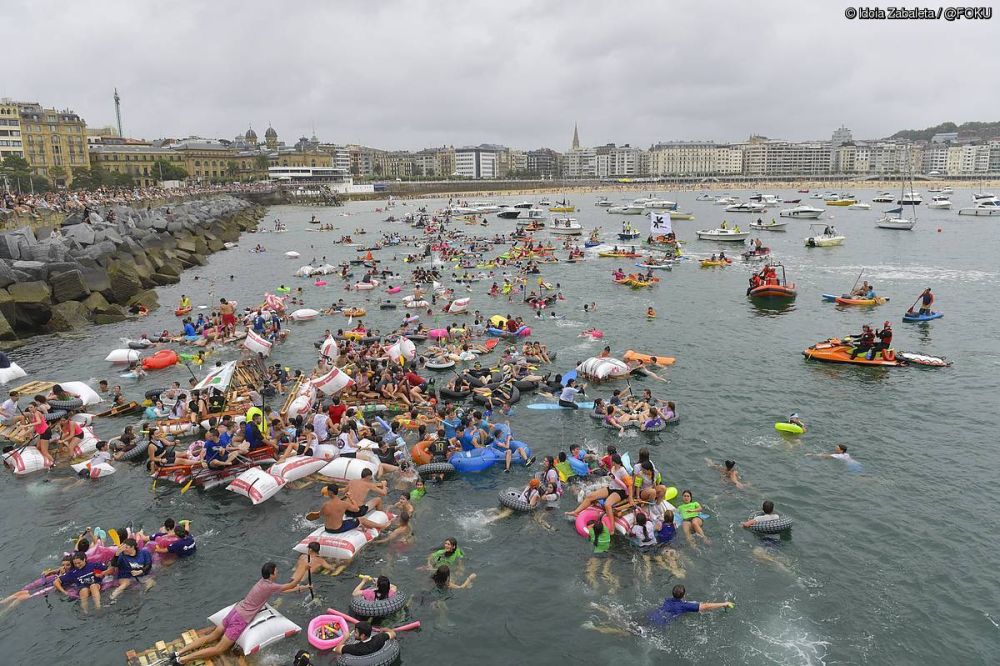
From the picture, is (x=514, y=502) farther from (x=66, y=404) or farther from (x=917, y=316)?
(x=917, y=316)

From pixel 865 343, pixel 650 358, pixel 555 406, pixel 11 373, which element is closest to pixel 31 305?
pixel 11 373

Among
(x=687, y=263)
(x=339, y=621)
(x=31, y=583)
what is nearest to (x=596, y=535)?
(x=339, y=621)

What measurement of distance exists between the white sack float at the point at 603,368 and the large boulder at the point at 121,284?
32.9 meters

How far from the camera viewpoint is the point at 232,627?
12156 millimetres

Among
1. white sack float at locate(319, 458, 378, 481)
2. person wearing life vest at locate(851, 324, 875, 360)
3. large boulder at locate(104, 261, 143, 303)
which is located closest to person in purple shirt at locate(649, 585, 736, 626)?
white sack float at locate(319, 458, 378, 481)

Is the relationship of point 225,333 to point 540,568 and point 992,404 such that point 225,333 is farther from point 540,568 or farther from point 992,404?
point 992,404

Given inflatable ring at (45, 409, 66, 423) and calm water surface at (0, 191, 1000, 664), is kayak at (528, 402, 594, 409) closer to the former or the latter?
calm water surface at (0, 191, 1000, 664)

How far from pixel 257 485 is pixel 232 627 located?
5.75 metres

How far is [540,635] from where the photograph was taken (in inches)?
508

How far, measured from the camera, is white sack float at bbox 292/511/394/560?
14.9 meters

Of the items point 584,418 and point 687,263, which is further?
point 687,263

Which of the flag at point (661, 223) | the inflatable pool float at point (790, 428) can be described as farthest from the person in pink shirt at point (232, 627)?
the flag at point (661, 223)

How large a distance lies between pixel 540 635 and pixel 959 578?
957 cm

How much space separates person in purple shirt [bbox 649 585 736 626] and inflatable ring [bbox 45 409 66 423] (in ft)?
68.4
